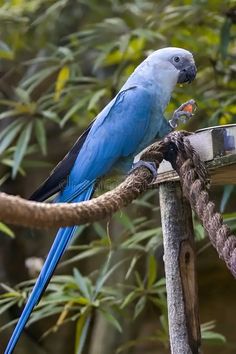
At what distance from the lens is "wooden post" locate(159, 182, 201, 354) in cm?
93

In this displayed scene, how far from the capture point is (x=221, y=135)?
0.89 meters

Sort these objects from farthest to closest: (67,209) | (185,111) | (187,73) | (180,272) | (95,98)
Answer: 1. (95,98)
2. (187,73)
3. (185,111)
4. (180,272)
5. (67,209)

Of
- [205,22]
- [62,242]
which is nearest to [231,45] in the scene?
[205,22]

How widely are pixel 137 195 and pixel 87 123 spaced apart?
1142 millimetres

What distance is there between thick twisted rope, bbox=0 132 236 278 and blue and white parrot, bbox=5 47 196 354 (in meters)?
0.21

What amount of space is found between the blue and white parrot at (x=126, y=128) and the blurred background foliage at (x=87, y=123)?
387 millimetres

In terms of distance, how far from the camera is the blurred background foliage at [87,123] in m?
1.60

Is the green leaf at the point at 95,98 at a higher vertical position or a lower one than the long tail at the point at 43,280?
higher

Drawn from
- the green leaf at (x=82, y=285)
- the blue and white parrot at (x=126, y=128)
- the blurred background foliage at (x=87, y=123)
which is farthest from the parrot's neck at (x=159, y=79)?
the green leaf at (x=82, y=285)

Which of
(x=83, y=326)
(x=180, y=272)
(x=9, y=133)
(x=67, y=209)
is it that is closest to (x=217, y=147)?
(x=180, y=272)

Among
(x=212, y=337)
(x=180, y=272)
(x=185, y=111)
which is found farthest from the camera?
(x=212, y=337)

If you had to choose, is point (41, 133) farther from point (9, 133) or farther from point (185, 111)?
point (185, 111)

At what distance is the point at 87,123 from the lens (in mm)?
1971

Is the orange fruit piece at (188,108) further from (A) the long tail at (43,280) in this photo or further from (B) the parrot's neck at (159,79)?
(A) the long tail at (43,280)
